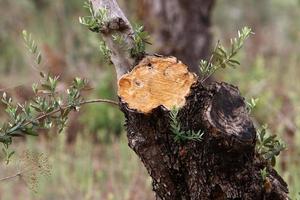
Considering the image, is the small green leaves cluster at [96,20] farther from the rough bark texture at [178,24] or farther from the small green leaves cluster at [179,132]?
the rough bark texture at [178,24]

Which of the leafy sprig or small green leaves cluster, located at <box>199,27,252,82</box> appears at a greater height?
small green leaves cluster, located at <box>199,27,252,82</box>

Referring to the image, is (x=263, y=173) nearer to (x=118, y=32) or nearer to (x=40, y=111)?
Answer: (x=118, y=32)

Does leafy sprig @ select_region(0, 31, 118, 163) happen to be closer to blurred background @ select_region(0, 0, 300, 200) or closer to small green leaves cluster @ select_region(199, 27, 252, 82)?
blurred background @ select_region(0, 0, 300, 200)

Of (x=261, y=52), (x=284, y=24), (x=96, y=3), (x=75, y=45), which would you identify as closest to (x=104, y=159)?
(x=75, y=45)

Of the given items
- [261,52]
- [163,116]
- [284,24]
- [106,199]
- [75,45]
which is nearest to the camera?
[163,116]

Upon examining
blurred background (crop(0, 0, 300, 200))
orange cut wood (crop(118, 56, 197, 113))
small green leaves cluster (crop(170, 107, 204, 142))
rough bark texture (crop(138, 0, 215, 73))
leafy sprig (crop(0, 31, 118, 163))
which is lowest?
blurred background (crop(0, 0, 300, 200))

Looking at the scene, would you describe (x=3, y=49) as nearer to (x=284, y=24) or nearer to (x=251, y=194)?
(x=284, y=24)

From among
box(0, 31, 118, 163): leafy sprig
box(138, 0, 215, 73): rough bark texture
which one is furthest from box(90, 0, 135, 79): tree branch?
box(138, 0, 215, 73): rough bark texture
